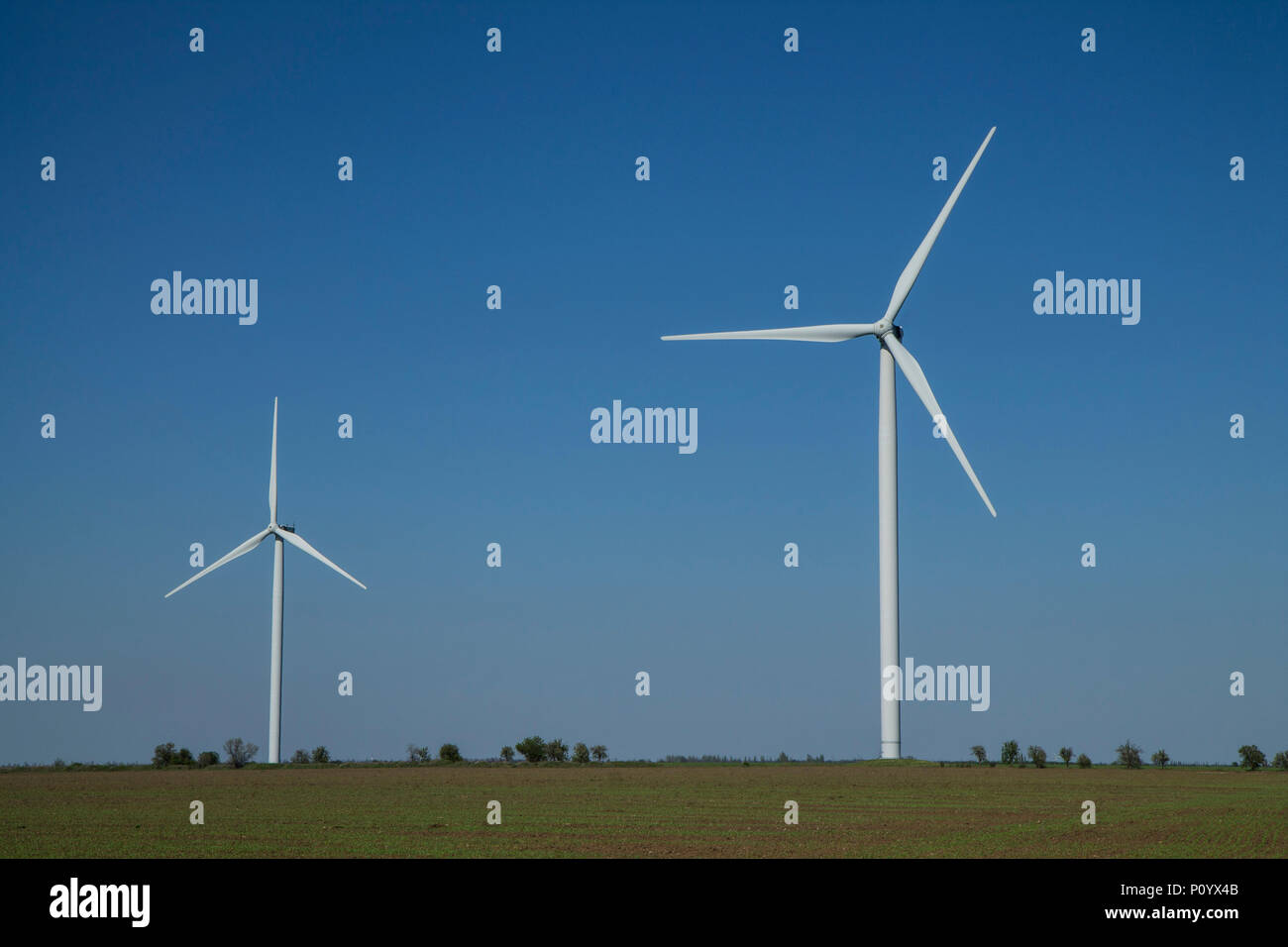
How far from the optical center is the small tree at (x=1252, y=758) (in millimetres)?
113188

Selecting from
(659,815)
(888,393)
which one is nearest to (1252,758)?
(888,393)

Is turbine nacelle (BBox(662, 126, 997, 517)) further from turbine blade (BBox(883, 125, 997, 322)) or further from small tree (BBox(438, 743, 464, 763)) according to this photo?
small tree (BBox(438, 743, 464, 763))

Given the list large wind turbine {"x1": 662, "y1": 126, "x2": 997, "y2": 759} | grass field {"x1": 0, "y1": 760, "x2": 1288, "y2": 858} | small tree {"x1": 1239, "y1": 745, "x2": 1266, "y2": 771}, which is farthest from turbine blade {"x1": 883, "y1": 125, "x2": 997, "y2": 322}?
small tree {"x1": 1239, "y1": 745, "x2": 1266, "y2": 771}

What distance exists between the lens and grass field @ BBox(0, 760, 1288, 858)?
127 ft

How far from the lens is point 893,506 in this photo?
78562mm

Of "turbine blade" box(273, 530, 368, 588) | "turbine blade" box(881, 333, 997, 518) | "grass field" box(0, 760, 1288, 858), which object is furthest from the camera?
"turbine blade" box(273, 530, 368, 588)

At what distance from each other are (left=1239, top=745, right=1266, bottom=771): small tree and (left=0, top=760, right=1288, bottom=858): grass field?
2670 centimetres

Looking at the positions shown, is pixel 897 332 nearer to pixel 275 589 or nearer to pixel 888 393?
pixel 888 393

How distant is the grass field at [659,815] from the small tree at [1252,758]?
2670cm

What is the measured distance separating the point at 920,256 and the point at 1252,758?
62.3 m

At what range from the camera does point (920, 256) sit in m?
77.4
